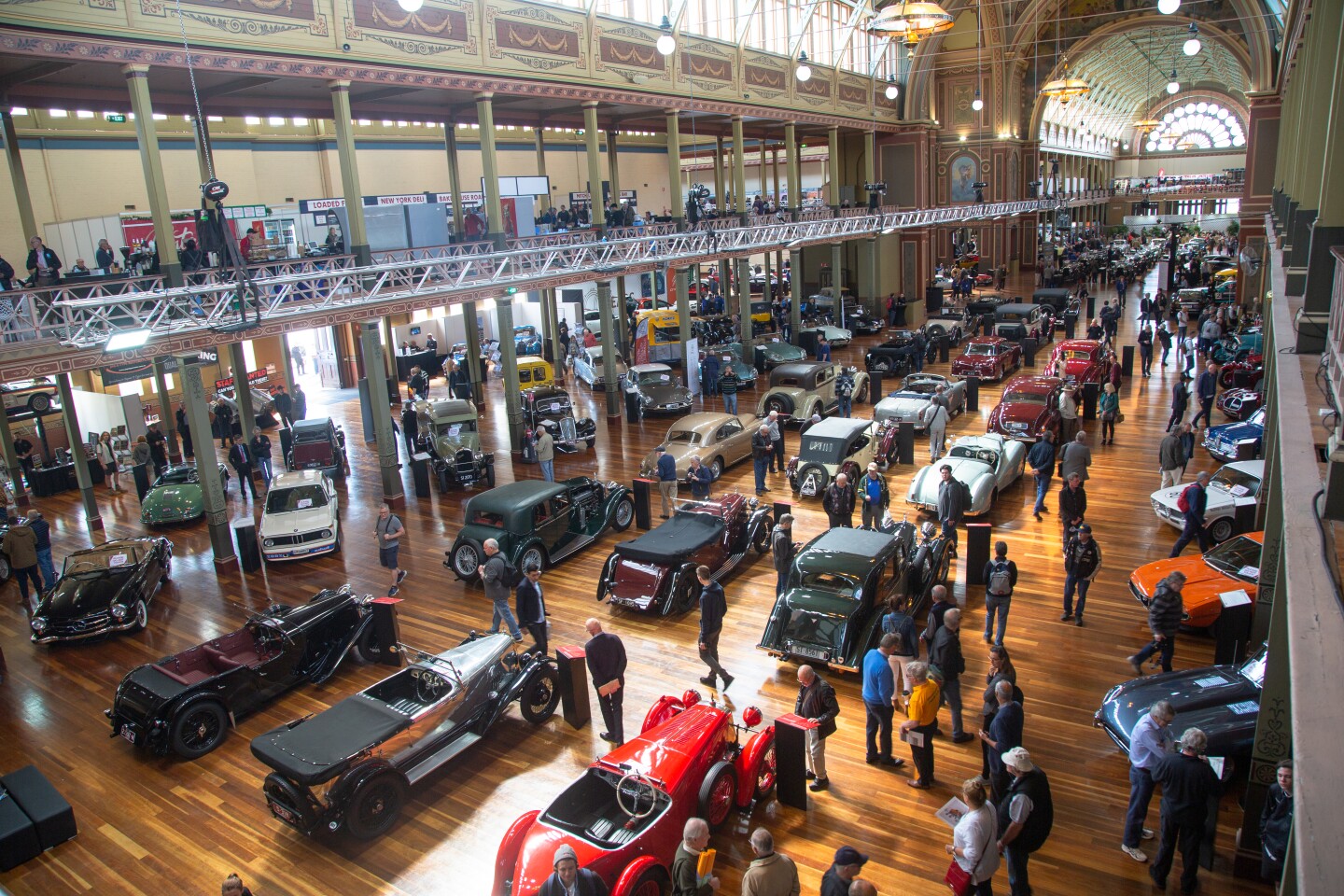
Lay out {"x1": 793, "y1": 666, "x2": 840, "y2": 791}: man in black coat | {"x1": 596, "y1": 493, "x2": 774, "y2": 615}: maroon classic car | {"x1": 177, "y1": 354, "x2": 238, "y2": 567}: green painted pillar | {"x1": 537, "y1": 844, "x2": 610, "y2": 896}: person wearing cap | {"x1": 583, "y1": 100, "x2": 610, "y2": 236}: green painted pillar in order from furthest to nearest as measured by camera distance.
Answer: {"x1": 583, "y1": 100, "x2": 610, "y2": 236}: green painted pillar → {"x1": 177, "y1": 354, "x2": 238, "y2": 567}: green painted pillar → {"x1": 596, "y1": 493, "x2": 774, "y2": 615}: maroon classic car → {"x1": 793, "y1": 666, "x2": 840, "y2": 791}: man in black coat → {"x1": 537, "y1": 844, "x2": 610, "y2": 896}: person wearing cap

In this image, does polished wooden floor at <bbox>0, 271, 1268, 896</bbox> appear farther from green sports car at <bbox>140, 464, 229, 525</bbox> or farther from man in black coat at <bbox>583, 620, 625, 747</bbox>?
green sports car at <bbox>140, 464, 229, 525</bbox>

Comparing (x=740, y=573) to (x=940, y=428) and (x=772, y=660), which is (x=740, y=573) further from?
(x=940, y=428)

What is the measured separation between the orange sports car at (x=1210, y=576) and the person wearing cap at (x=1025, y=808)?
16.1 ft

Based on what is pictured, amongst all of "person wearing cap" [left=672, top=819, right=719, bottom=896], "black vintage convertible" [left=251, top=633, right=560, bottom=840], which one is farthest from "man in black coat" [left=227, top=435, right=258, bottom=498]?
"person wearing cap" [left=672, top=819, right=719, bottom=896]

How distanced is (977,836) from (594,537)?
9.55 metres

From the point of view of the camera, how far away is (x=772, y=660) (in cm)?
1064

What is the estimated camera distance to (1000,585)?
395 inches

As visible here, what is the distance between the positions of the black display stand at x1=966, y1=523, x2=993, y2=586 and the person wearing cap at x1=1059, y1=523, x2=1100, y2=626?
1.30 meters

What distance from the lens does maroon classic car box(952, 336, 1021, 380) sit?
25328 millimetres

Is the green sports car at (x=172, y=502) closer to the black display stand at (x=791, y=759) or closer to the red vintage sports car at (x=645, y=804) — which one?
the red vintage sports car at (x=645, y=804)

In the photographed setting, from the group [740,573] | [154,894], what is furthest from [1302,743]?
[740,573]

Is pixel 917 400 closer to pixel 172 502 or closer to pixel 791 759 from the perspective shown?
pixel 791 759

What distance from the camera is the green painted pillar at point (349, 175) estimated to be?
17406mm

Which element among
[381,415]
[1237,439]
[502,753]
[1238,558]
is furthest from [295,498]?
[1237,439]
